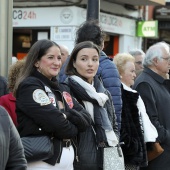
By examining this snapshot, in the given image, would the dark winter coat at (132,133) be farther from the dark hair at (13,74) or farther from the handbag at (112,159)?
the dark hair at (13,74)

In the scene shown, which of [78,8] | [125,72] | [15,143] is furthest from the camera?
[78,8]

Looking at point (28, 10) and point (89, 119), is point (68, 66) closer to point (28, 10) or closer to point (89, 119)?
point (89, 119)

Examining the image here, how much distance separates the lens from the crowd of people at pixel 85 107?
361cm

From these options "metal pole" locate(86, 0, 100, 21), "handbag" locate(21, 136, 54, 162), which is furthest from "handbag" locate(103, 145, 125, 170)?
"metal pole" locate(86, 0, 100, 21)

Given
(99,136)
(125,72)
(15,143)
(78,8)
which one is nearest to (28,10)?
(78,8)

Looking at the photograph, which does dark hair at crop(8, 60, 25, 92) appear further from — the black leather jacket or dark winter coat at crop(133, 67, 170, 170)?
the black leather jacket

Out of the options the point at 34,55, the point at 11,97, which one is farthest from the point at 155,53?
the point at 34,55

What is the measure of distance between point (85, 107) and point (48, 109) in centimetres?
65

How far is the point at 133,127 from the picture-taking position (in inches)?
195

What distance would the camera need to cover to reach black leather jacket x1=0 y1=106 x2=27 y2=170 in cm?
252

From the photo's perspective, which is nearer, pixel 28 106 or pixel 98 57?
pixel 28 106

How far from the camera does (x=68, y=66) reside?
4473 millimetres

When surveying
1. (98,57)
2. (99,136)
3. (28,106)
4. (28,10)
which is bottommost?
(99,136)

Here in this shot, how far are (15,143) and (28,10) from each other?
13233 mm
